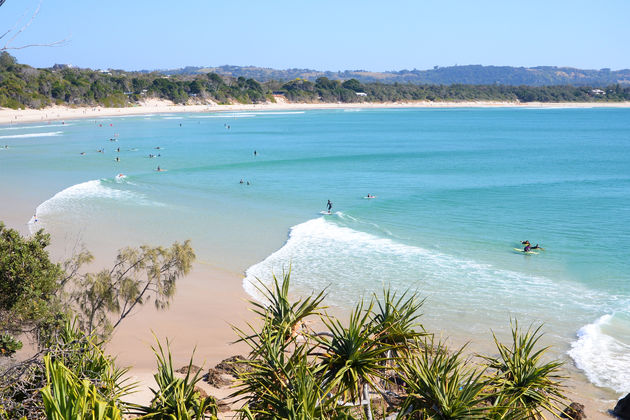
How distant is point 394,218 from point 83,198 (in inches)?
779

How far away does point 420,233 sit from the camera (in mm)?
29328

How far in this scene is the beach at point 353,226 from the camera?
1786 cm

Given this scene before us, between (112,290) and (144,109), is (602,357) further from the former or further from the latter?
(144,109)

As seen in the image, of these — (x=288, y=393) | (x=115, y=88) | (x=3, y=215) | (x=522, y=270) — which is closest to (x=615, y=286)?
(x=522, y=270)

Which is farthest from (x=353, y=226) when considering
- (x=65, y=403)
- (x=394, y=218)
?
(x=65, y=403)

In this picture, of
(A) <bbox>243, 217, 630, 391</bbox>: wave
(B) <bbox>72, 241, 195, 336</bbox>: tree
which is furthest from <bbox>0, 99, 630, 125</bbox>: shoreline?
(B) <bbox>72, 241, 195, 336</bbox>: tree

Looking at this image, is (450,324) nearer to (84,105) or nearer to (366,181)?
(366,181)

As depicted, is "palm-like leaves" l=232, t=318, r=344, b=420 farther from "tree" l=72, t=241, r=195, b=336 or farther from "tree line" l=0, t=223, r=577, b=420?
"tree" l=72, t=241, r=195, b=336

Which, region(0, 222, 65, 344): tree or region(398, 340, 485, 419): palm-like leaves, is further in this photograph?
region(0, 222, 65, 344): tree

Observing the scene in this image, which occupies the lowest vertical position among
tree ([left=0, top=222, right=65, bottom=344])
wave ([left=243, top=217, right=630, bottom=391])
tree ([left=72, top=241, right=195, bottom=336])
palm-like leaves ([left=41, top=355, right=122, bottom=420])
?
wave ([left=243, top=217, right=630, bottom=391])

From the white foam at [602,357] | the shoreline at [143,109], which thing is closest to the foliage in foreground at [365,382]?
the white foam at [602,357]

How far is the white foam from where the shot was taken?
14.2 m

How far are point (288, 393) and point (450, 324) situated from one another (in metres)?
12.1

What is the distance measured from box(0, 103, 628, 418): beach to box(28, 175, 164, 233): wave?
15 cm
